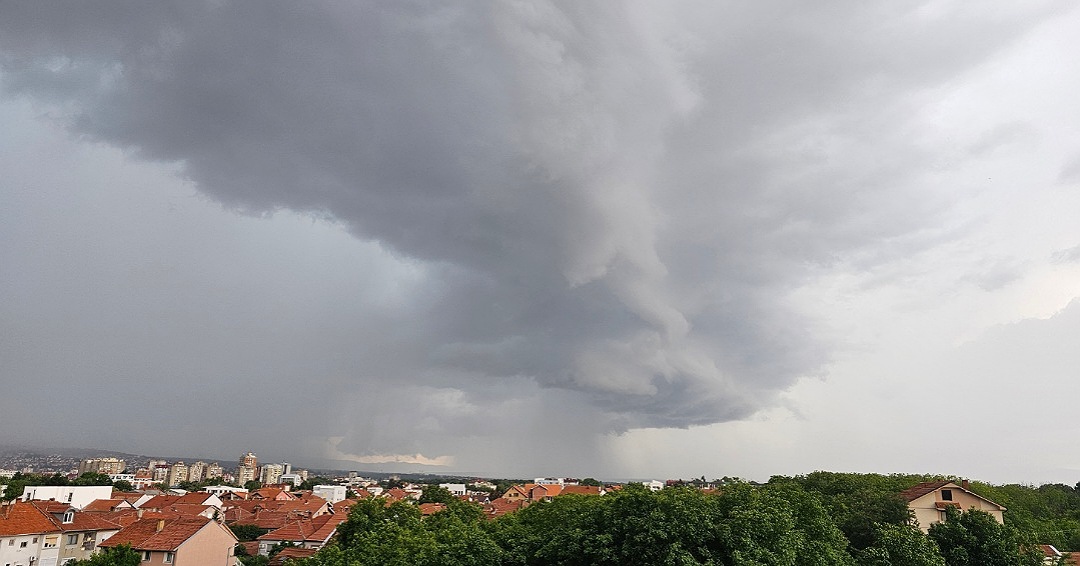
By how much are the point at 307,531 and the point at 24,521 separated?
21.8 metres

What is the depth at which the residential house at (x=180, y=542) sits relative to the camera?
41594mm

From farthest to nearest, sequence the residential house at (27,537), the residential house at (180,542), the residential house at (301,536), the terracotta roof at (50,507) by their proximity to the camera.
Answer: the residential house at (301,536) → the terracotta roof at (50,507) → the residential house at (27,537) → the residential house at (180,542)

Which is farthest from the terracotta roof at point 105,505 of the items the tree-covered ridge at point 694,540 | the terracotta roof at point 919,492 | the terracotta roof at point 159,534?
the terracotta roof at point 919,492

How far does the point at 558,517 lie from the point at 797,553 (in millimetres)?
14469

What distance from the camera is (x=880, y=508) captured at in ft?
129

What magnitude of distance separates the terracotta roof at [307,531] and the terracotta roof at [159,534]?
472 inches

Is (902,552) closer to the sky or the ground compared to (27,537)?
closer to the sky

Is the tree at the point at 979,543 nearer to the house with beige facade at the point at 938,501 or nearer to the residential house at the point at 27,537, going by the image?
the house with beige facade at the point at 938,501

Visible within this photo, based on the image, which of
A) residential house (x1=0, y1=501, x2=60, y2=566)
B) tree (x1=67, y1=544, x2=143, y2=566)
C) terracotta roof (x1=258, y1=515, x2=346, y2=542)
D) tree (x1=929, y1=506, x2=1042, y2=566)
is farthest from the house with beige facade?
residential house (x1=0, y1=501, x2=60, y2=566)

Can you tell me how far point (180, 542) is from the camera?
41.9 meters

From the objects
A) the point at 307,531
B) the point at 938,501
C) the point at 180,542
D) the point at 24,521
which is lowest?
the point at 307,531

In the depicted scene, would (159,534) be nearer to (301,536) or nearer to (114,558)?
(114,558)

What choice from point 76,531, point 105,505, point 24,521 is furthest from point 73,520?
point 105,505

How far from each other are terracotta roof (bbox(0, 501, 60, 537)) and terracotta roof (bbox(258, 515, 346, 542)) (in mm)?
16610
